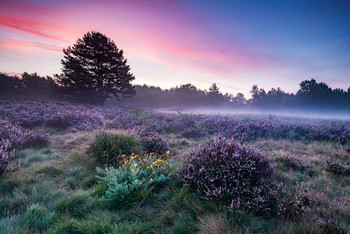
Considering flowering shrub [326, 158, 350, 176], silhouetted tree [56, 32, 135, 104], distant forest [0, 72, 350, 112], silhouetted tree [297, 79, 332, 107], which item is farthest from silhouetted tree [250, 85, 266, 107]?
flowering shrub [326, 158, 350, 176]

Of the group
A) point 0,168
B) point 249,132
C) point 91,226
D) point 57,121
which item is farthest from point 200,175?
point 57,121

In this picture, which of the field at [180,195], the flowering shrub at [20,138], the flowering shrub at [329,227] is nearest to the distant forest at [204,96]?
A: the flowering shrub at [20,138]

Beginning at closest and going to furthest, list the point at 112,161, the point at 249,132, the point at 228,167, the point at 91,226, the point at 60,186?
the point at 91,226 → the point at 228,167 → the point at 60,186 → the point at 112,161 → the point at 249,132

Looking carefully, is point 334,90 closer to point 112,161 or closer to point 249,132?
point 249,132

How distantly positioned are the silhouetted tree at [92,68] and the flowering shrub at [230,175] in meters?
29.2

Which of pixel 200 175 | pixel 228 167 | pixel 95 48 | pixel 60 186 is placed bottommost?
pixel 60 186

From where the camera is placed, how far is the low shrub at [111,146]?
180 inches

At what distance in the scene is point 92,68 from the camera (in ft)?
94.3

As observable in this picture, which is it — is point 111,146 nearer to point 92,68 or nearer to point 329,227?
point 329,227

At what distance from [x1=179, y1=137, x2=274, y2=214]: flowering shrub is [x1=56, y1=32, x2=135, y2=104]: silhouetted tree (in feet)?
95.9

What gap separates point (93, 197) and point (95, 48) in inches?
1243

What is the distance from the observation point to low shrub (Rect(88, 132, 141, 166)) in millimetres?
4570

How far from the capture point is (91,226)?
220cm

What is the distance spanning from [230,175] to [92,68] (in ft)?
104
